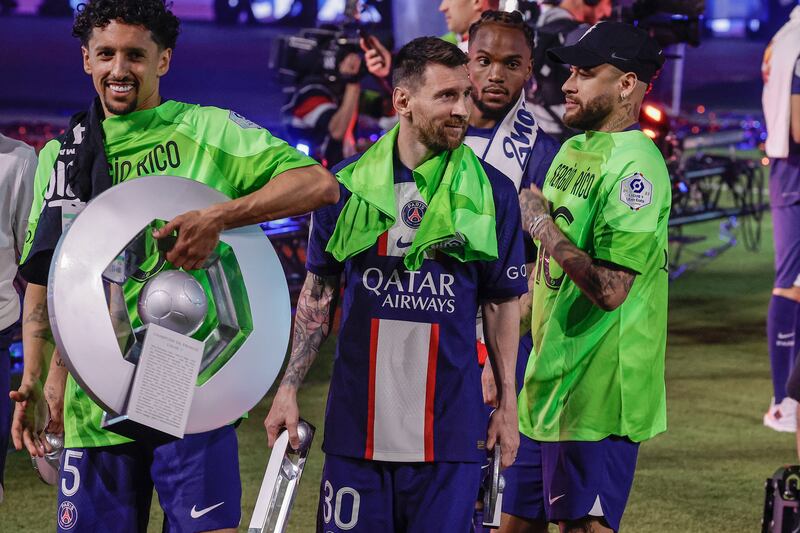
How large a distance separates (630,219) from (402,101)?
730mm

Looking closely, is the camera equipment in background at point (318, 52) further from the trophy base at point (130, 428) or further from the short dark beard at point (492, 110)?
the trophy base at point (130, 428)

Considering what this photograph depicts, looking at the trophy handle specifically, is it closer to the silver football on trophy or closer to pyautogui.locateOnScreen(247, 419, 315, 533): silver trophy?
pyautogui.locateOnScreen(247, 419, 315, 533): silver trophy

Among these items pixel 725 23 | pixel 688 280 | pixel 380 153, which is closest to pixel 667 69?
pixel 688 280

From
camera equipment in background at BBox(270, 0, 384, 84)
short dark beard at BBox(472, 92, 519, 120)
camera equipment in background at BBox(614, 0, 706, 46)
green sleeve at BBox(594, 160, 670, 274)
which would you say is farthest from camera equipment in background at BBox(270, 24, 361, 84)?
green sleeve at BBox(594, 160, 670, 274)

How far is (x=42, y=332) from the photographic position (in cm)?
326

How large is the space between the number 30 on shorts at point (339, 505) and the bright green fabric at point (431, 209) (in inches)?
22.3

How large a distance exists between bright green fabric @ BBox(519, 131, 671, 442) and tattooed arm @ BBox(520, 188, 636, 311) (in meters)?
0.05

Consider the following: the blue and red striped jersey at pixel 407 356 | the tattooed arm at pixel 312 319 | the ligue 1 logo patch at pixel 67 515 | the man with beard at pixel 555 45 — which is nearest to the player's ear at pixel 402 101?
the blue and red striped jersey at pixel 407 356

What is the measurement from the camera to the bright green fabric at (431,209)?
309 centimetres

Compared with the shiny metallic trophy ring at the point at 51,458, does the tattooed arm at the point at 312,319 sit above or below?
above

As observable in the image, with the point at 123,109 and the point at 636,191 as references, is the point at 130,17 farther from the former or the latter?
the point at 636,191

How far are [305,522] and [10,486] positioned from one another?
140 cm

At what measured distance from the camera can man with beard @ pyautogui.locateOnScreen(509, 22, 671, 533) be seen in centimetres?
351

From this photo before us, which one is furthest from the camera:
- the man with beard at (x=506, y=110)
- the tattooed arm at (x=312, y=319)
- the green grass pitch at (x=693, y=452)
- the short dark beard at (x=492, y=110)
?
the green grass pitch at (x=693, y=452)
